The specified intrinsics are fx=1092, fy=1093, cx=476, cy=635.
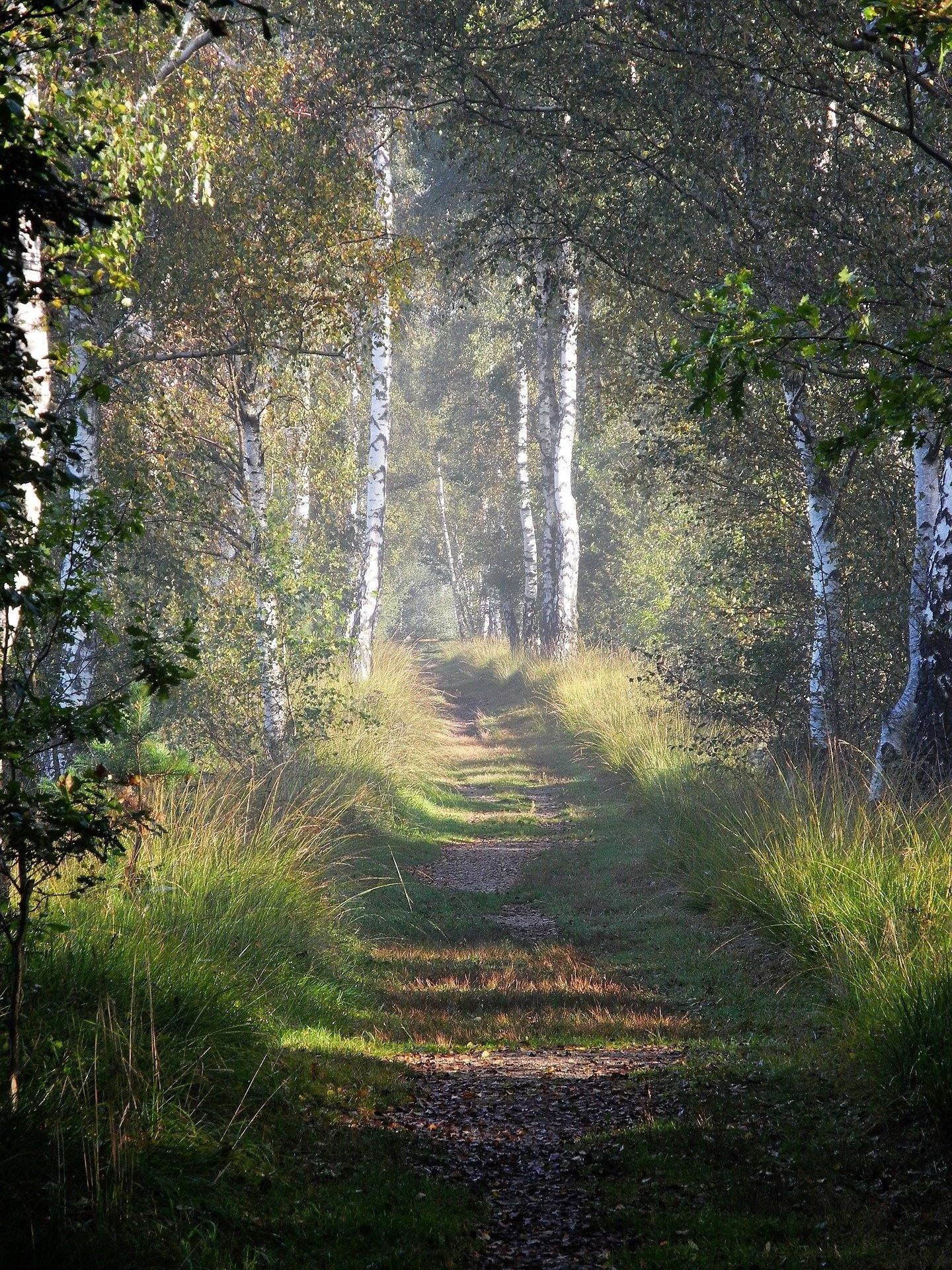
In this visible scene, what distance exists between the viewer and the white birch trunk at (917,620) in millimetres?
9125

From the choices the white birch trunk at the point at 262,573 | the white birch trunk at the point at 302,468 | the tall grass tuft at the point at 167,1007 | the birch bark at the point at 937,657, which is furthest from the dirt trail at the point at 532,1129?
the white birch trunk at the point at 302,468

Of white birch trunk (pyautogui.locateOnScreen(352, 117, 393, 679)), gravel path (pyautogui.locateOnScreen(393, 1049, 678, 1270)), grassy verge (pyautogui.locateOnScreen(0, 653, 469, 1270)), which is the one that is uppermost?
white birch trunk (pyautogui.locateOnScreen(352, 117, 393, 679))

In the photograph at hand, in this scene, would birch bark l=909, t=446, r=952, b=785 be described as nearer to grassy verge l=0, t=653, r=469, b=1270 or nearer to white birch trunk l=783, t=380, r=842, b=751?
white birch trunk l=783, t=380, r=842, b=751

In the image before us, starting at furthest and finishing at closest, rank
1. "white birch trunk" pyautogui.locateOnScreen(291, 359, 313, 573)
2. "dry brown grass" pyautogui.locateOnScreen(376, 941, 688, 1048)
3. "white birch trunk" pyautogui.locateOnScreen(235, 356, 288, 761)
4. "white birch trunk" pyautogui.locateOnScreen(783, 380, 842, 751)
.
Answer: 1. "white birch trunk" pyautogui.locateOnScreen(291, 359, 313, 573)
2. "white birch trunk" pyautogui.locateOnScreen(235, 356, 288, 761)
3. "white birch trunk" pyautogui.locateOnScreen(783, 380, 842, 751)
4. "dry brown grass" pyautogui.locateOnScreen(376, 941, 688, 1048)

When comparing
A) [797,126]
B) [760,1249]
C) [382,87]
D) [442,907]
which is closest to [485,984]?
[442,907]

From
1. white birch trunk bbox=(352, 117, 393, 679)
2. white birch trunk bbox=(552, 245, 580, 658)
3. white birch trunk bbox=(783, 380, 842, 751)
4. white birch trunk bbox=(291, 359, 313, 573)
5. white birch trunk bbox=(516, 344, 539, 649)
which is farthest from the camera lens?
white birch trunk bbox=(516, 344, 539, 649)

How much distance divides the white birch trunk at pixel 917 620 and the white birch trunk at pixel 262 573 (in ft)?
25.2

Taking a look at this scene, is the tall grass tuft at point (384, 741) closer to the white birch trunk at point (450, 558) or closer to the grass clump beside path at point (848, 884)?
the grass clump beside path at point (848, 884)

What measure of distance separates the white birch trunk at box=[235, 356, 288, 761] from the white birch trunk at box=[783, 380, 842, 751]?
667 cm

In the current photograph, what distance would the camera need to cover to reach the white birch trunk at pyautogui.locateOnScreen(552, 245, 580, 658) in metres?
22.7

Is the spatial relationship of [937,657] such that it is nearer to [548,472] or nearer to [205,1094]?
[205,1094]

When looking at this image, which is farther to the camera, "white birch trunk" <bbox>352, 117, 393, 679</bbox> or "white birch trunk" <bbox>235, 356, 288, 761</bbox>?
"white birch trunk" <bbox>352, 117, 393, 679</bbox>

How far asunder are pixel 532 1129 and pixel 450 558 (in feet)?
150

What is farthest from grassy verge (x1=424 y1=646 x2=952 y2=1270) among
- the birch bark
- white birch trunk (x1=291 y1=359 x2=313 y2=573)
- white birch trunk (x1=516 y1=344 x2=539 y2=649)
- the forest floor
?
white birch trunk (x1=516 y1=344 x2=539 y2=649)
